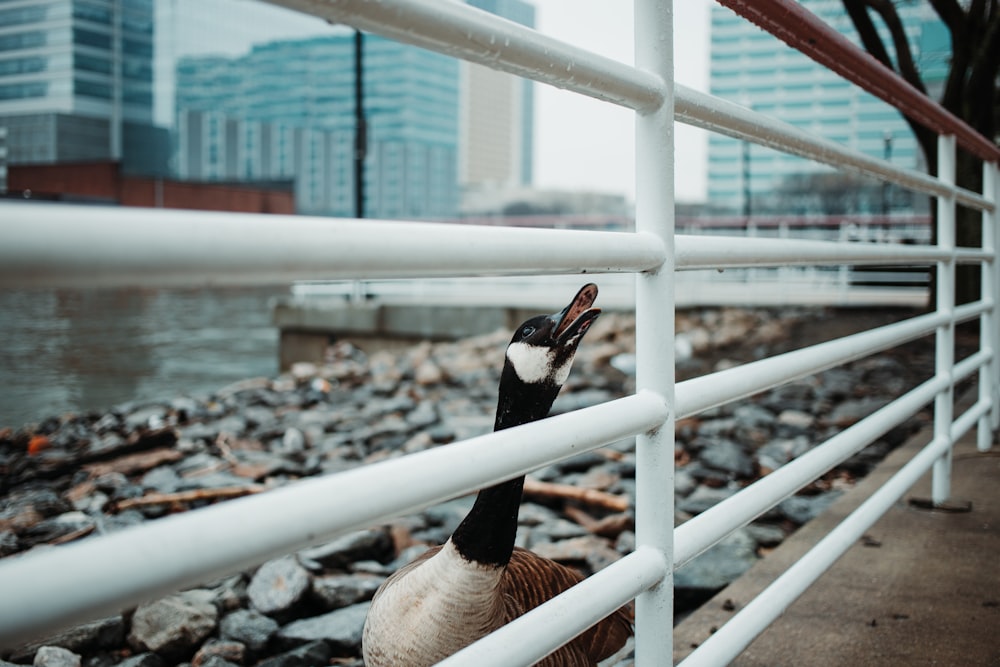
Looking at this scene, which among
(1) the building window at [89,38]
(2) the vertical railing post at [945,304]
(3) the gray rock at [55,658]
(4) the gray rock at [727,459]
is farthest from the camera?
(1) the building window at [89,38]

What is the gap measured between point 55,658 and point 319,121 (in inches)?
3795

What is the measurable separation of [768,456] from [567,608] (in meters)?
4.28

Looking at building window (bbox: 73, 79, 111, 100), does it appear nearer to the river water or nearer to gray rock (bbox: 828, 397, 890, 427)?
the river water

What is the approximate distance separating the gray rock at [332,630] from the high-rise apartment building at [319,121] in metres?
70.7

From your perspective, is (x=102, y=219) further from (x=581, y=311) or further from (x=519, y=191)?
(x=519, y=191)

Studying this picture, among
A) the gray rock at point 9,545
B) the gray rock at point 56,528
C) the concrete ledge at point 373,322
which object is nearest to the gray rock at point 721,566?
the gray rock at point 56,528

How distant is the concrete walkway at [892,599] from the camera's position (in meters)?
1.76

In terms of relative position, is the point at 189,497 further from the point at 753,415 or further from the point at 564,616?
the point at 753,415

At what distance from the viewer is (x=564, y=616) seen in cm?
92

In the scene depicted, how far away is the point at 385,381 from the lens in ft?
29.7

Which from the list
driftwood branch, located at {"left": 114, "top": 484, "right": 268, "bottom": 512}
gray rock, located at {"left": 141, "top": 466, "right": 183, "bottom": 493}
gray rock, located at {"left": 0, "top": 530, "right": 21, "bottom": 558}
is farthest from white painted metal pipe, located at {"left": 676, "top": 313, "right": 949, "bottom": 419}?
gray rock, located at {"left": 141, "top": 466, "right": 183, "bottom": 493}

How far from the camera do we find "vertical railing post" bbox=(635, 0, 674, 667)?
110cm

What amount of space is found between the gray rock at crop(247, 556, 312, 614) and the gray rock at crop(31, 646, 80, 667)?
56cm

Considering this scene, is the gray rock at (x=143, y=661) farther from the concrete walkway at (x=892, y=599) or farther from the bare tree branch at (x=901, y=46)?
the bare tree branch at (x=901, y=46)
